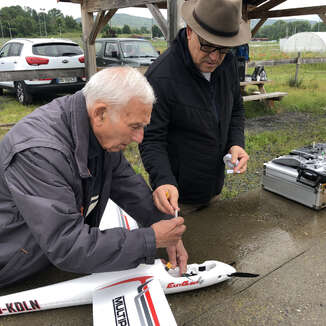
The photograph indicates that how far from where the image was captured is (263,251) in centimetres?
286

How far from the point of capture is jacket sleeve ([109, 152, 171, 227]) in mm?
2271

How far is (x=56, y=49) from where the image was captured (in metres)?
9.04

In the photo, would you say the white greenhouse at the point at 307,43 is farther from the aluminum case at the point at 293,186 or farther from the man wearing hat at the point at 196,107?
the man wearing hat at the point at 196,107

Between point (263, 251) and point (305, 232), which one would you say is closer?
point (263, 251)

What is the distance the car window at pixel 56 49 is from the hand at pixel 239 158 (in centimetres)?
763

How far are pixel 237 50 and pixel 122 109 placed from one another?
25.3ft

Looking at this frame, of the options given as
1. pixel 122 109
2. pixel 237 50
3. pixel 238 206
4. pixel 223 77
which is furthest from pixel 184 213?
pixel 237 50

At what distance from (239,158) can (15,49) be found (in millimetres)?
8787

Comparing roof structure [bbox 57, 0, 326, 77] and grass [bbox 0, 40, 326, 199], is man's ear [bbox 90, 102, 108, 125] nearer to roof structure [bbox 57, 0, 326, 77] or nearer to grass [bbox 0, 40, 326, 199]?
grass [bbox 0, 40, 326, 199]

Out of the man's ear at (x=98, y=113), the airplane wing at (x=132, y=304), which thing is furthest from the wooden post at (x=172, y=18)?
the airplane wing at (x=132, y=304)

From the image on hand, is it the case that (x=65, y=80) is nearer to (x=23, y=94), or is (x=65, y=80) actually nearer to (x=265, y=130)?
(x=23, y=94)

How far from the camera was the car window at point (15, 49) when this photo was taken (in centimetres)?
902

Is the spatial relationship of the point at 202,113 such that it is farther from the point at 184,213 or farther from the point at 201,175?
the point at 184,213

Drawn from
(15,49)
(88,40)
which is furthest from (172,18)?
(15,49)
